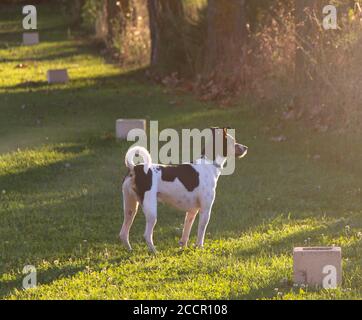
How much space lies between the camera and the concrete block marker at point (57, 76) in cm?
2600

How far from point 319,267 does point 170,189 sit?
2496mm

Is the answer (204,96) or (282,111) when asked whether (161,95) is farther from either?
(282,111)

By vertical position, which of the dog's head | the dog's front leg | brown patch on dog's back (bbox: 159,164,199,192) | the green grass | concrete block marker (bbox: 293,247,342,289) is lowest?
the green grass

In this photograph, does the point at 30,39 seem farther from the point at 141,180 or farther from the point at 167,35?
the point at 141,180

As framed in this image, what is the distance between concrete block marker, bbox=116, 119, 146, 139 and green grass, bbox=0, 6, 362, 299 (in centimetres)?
22

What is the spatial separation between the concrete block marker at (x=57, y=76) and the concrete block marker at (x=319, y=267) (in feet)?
58.2

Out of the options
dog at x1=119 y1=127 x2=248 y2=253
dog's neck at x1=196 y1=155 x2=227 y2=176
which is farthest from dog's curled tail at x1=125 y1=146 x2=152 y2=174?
dog's neck at x1=196 y1=155 x2=227 y2=176

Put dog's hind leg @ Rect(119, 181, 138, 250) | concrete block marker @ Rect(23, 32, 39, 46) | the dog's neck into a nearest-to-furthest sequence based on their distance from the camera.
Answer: dog's hind leg @ Rect(119, 181, 138, 250) < the dog's neck < concrete block marker @ Rect(23, 32, 39, 46)

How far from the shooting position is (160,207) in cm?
1363

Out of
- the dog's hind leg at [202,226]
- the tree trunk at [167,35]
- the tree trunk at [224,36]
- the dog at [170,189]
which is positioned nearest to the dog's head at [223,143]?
the dog at [170,189]

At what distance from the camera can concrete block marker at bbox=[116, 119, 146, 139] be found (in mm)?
18016

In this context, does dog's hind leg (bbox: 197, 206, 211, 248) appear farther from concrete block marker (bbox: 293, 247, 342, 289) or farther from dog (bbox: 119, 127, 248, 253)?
concrete block marker (bbox: 293, 247, 342, 289)

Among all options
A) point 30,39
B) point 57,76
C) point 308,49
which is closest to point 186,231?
point 308,49

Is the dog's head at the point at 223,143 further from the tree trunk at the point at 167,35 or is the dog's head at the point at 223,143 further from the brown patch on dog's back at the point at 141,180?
the tree trunk at the point at 167,35
